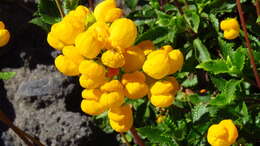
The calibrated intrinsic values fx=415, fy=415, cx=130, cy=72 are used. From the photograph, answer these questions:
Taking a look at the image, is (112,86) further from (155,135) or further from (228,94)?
(228,94)

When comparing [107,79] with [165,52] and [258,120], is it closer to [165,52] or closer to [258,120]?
[165,52]

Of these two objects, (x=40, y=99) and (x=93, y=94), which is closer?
(x=93, y=94)

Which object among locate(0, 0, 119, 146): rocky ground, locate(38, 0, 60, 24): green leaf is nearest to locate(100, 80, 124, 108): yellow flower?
locate(38, 0, 60, 24): green leaf

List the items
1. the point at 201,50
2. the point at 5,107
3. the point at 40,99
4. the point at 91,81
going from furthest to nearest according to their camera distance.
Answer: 1. the point at 5,107
2. the point at 40,99
3. the point at 201,50
4. the point at 91,81

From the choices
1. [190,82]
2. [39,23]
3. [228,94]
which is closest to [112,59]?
[228,94]

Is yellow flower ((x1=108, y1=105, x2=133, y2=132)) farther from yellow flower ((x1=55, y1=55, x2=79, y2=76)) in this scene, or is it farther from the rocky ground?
the rocky ground

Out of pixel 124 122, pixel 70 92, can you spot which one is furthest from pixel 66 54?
pixel 70 92
